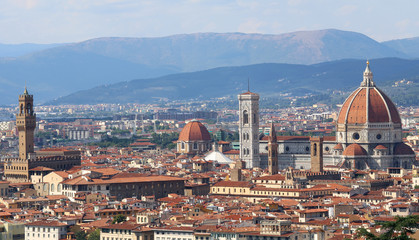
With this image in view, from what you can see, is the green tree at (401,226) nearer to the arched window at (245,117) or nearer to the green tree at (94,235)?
the green tree at (94,235)

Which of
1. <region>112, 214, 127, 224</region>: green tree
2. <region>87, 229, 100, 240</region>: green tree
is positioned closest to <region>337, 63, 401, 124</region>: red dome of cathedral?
<region>112, 214, 127, 224</region>: green tree

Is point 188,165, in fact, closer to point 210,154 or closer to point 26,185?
point 210,154

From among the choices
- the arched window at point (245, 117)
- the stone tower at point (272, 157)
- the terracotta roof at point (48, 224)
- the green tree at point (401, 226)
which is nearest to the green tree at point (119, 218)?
the terracotta roof at point (48, 224)

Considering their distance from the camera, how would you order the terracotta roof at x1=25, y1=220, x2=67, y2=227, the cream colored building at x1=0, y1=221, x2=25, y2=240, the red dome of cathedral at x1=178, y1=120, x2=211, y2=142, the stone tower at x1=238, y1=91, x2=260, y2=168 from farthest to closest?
the red dome of cathedral at x1=178, y1=120, x2=211, y2=142 < the stone tower at x1=238, y1=91, x2=260, y2=168 < the cream colored building at x1=0, y1=221, x2=25, y2=240 < the terracotta roof at x1=25, y1=220, x2=67, y2=227

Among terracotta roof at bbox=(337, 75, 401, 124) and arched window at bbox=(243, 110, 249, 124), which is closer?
terracotta roof at bbox=(337, 75, 401, 124)

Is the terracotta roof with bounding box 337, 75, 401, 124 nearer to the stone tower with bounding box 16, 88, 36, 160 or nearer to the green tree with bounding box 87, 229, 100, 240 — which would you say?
the stone tower with bounding box 16, 88, 36, 160

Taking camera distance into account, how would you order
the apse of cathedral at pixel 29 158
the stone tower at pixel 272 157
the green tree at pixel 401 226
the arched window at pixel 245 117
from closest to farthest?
the green tree at pixel 401 226, the apse of cathedral at pixel 29 158, the stone tower at pixel 272 157, the arched window at pixel 245 117
